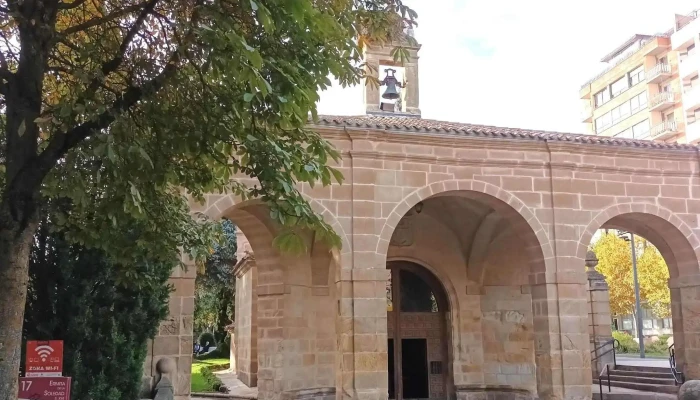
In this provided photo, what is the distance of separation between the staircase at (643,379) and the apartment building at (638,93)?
2769 cm

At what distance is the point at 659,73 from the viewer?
130 feet

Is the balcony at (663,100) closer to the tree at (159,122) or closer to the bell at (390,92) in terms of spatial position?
the bell at (390,92)

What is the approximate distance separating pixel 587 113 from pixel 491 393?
3984 cm

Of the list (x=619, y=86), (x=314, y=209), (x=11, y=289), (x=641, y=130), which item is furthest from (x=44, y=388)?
Result: (x=619, y=86)

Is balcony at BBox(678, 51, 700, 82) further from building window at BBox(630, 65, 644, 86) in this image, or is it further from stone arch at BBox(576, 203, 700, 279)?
stone arch at BBox(576, 203, 700, 279)

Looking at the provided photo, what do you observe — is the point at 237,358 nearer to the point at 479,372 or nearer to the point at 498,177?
the point at 479,372

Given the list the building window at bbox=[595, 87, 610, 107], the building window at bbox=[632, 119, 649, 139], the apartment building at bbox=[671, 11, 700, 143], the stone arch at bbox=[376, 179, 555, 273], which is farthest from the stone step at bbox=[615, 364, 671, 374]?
the building window at bbox=[595, 87, 610, 107]

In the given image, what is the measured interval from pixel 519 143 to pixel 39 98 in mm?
7879

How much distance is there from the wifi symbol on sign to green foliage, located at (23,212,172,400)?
110 centimetres

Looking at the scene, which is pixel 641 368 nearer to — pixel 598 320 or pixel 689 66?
pixel 598 320

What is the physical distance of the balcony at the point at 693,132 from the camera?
36125mm

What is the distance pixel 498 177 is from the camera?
10719mm

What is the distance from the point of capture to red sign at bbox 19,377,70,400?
505 cm

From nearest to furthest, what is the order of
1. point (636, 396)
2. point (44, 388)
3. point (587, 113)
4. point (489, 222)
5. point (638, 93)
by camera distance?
point (44, 388)
point (636, 396)
point (489, 222)
point (638, 93)
point (587, 113)
